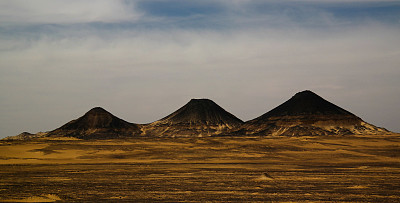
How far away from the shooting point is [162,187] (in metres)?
19.7

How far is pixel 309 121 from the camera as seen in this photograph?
9450cm

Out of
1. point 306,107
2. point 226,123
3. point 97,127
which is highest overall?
point 306,107

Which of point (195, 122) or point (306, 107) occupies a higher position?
point (306, 107)

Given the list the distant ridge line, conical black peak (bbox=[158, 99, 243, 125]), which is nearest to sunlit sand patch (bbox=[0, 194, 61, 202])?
the distant ridge line

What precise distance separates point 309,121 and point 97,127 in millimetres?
53536

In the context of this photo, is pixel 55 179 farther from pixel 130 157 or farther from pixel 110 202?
pixel 130 157

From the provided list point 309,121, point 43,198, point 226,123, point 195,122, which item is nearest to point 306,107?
point 309,121

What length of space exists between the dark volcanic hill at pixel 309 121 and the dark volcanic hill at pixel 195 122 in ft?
39.5

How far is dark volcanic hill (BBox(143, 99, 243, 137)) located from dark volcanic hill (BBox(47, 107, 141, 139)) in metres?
5.76

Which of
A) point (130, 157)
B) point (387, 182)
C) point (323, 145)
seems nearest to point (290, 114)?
point (323, 145)

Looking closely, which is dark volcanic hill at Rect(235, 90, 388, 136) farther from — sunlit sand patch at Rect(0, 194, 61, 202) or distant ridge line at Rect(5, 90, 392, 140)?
sunlit sand patch at Rect(0, 194, 61, 202)

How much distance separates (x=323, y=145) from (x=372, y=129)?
156 feet

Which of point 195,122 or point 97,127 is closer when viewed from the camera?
point 97,127

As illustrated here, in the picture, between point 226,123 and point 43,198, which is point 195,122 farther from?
point 43,198
